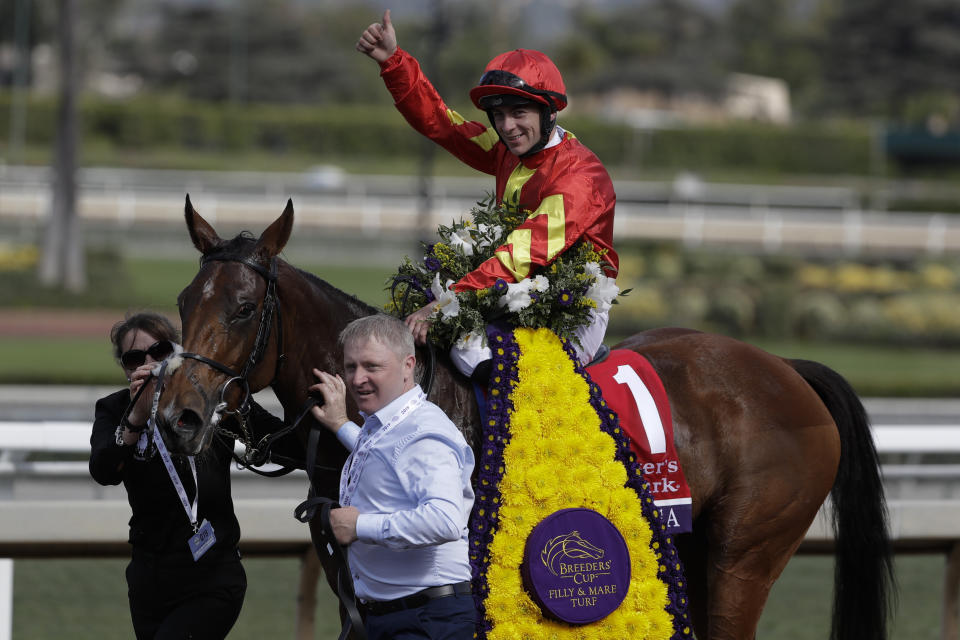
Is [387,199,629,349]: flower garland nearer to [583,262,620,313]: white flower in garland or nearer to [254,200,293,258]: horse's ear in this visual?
[583,262,620,313]: white flower in garland

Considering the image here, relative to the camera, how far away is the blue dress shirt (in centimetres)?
264

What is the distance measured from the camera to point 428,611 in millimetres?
2789

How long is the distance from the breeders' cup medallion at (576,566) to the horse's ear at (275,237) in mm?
1048

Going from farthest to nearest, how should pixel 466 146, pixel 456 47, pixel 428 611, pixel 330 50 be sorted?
pixel 456 47 < pixel 330 50 < pixel 466 146 < pixel 428 611

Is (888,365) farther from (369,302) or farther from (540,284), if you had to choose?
(540,284)

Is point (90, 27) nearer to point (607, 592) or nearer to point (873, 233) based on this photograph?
point (873, 233)

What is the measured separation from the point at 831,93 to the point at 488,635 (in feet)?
194

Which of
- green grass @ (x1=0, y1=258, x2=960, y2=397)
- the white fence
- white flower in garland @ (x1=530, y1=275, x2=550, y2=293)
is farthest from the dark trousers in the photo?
the white fence

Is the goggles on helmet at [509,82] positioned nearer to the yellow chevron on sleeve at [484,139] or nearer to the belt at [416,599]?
the yellow chevron on sleeve at [484,139]

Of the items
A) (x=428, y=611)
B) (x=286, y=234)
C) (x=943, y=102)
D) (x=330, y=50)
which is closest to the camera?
(x=428, y=611)

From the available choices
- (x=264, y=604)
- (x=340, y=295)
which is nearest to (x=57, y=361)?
(x=264, y=604)

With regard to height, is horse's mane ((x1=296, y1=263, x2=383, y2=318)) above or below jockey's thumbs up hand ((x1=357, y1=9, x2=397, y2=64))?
below

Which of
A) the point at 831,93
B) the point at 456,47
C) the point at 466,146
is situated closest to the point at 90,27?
the point at 456,47

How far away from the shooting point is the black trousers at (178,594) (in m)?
3.30
